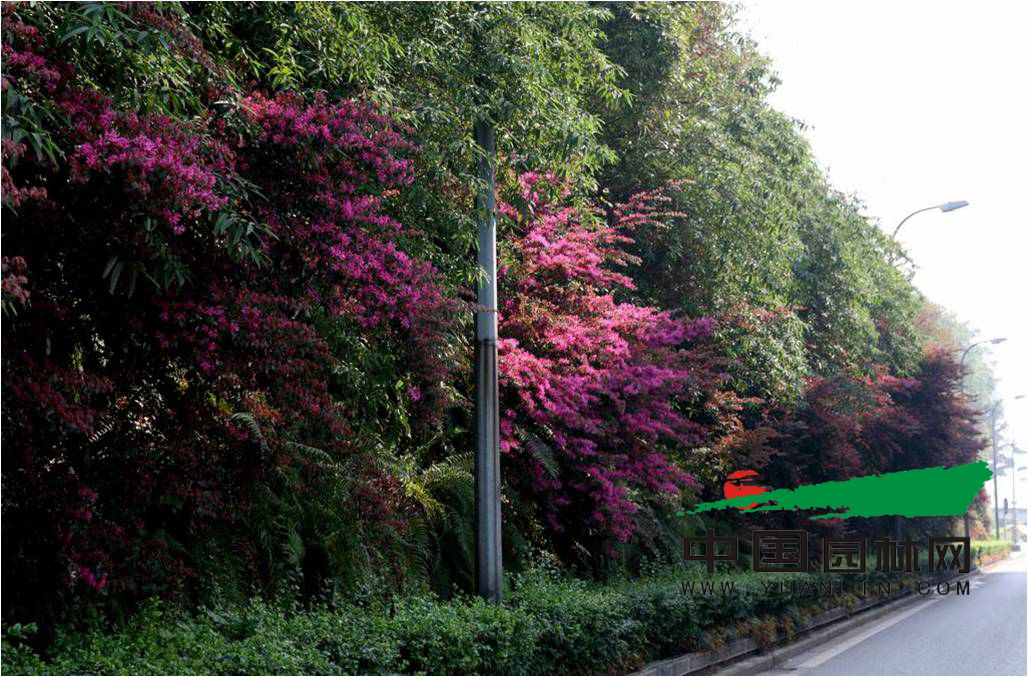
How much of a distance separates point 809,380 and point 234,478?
17.4 meters

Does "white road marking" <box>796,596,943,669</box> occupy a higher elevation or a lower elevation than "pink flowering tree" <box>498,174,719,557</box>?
lower

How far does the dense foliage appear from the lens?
21.7ft

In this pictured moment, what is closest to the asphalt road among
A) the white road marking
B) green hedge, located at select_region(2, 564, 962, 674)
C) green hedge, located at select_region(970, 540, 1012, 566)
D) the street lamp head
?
the white road marking

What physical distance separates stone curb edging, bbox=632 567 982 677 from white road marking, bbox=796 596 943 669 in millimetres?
344

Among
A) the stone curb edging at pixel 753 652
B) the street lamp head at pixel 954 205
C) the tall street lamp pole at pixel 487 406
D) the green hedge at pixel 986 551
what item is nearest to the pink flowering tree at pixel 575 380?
the tall street lamp pole at pixel 487 406

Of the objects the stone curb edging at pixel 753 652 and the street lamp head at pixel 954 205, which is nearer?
the stone curb edging at pixel 753 652

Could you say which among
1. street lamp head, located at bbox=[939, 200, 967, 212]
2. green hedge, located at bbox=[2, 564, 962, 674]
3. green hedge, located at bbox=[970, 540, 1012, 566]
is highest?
street lamp head, located at bbox=[939, 200, 967, 212]

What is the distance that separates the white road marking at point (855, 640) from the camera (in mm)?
14387

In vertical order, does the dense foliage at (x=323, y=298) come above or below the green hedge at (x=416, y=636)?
above

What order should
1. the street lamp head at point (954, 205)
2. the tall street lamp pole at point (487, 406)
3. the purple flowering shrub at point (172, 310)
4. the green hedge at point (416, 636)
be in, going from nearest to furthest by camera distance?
the purple flowering shrub at point (172, 310) < the green hedge at point (416, 636) < the tall street lamp pole at point (487, 406) < the street lamp head at point (954, 205)

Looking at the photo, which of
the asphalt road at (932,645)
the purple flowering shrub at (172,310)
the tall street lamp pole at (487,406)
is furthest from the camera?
the asphalt road at (932,645)

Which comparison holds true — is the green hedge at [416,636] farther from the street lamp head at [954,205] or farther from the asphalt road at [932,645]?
the street lamp head at [954,205]

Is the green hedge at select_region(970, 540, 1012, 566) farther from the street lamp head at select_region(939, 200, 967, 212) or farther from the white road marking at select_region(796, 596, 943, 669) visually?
the white road marking at select_region(796, 596, 943, 669)

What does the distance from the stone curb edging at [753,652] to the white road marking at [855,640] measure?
0.34 metres
